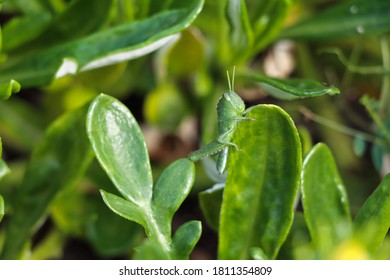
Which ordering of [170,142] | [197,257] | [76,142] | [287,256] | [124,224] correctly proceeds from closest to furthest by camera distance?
1. [287,256]
2. [76,142]
3. [124,224]
4. [197,257]
5. [170,142]

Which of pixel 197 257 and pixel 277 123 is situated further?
pixel 197 257

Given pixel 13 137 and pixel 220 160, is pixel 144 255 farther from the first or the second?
pixel 13 137

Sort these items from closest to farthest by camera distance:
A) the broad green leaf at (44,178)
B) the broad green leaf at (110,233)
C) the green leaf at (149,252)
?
the green leaf at (149,252), the broad green leaf at (44,178), the broad green leaf at (110,233)

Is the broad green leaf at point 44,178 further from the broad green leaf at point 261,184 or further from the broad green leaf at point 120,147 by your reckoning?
the broad green leaf at point 261,184

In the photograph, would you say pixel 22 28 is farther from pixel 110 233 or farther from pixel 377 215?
pixel 377 215

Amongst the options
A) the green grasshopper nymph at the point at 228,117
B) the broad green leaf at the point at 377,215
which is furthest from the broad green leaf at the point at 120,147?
the broad green leaf at the point at 377,215

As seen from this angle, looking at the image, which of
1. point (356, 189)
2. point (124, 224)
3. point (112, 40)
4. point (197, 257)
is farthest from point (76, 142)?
point (356, 189)
